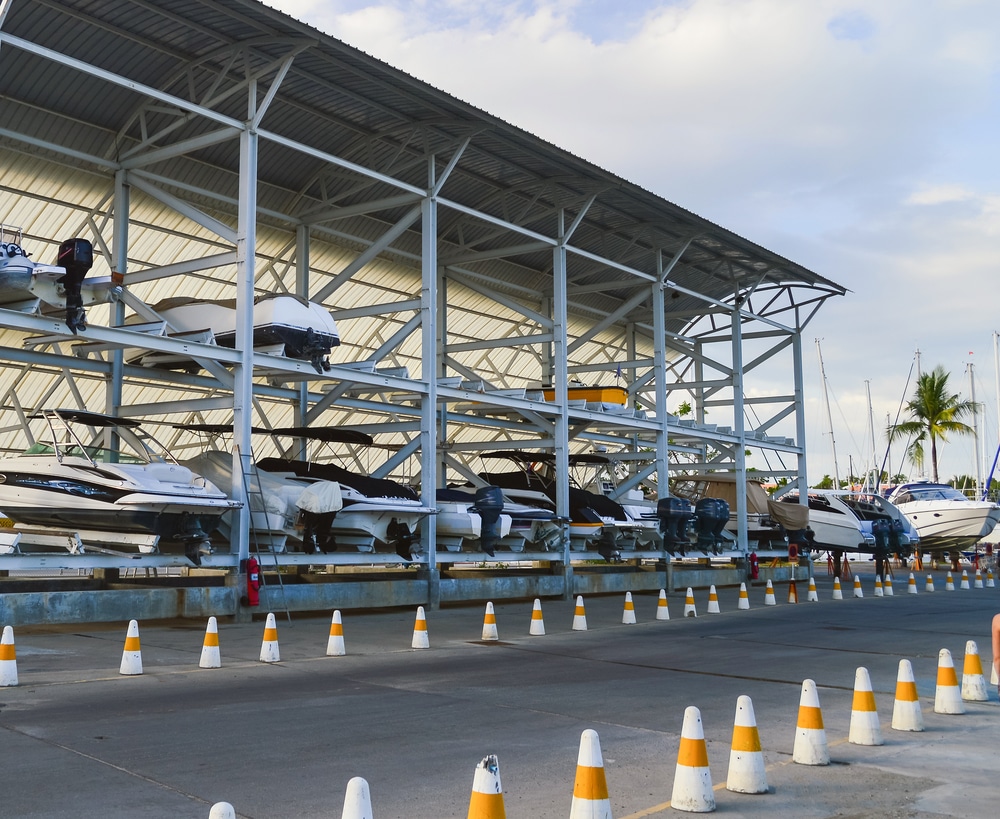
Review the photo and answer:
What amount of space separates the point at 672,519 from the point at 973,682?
16.8m

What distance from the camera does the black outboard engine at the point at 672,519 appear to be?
88.1 feet

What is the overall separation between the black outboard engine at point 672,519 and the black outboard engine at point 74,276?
16377mm

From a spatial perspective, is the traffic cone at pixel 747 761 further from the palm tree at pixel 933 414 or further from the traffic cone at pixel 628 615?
the palm tree at pixel 933 414

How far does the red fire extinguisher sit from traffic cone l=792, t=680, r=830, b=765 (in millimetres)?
11268

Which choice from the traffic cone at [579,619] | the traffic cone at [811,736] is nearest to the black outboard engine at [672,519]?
the traffic cone at [579,619]

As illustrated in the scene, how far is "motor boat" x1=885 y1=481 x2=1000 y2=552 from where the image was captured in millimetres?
40062

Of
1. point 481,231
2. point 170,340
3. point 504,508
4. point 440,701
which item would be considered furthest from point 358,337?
point 440,701

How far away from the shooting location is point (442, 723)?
852cm

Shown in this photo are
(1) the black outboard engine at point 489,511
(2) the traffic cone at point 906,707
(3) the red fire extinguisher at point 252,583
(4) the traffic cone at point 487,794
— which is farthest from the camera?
(1) the black outboard engine at point 489,511

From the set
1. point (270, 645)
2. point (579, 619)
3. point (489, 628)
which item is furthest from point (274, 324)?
point (270, 645)

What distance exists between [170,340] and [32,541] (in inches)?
148

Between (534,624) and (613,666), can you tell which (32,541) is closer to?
(534,624)

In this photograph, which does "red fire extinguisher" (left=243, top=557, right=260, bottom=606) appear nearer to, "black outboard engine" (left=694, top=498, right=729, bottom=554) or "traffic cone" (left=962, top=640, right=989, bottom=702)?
"traffic cone" (left=962, top=640, right=989, bottom=702)

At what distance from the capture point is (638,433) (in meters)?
29.7
